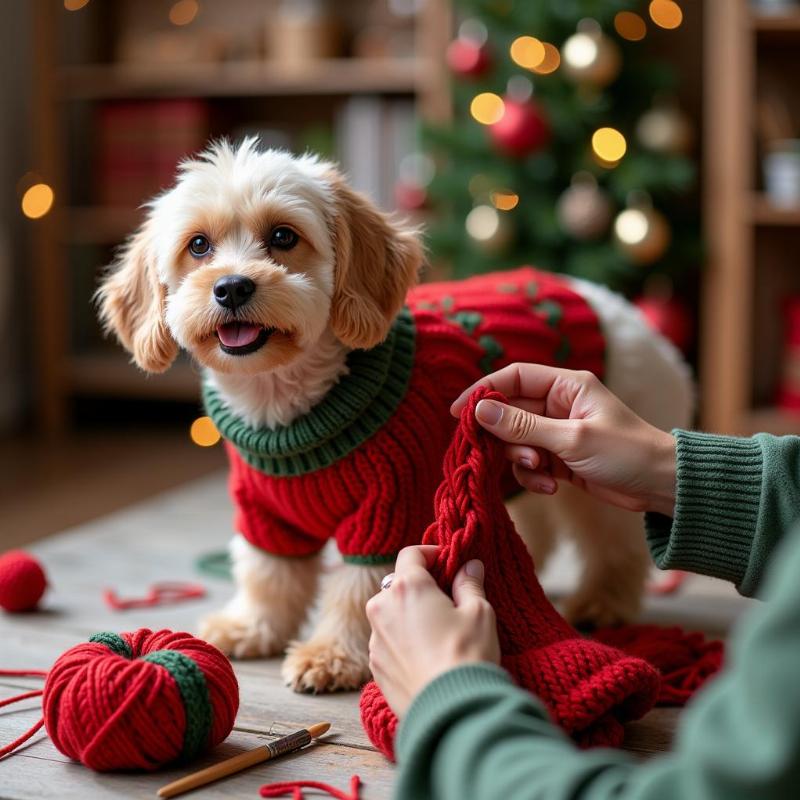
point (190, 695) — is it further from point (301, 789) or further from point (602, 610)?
point (602, 610)

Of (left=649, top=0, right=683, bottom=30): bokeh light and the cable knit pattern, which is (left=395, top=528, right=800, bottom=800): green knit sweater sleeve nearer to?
the cable knit pattern

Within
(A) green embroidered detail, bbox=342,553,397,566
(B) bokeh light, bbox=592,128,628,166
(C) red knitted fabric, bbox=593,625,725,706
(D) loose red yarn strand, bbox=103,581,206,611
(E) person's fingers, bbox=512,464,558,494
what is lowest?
(D) loose red yarn strand, bbox=103,581,206,611

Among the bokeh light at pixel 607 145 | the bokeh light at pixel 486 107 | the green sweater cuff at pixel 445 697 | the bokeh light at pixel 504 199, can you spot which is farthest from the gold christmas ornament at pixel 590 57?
the green sweater cuff at pixel 445 697

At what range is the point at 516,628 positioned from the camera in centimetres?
112

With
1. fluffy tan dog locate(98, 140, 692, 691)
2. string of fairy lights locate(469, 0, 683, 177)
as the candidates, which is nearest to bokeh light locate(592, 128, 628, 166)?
string of fairy lights locate(469, 0, 683, 177)

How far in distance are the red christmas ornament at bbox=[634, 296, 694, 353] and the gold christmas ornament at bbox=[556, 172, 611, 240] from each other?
0.25 metres

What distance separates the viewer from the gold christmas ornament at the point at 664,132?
9.60 feet

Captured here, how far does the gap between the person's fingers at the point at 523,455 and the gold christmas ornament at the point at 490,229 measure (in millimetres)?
1814

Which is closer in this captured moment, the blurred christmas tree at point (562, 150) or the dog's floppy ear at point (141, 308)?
the dog's floppy ear at point (141, 308)

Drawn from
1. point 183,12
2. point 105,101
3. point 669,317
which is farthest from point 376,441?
point 183,12

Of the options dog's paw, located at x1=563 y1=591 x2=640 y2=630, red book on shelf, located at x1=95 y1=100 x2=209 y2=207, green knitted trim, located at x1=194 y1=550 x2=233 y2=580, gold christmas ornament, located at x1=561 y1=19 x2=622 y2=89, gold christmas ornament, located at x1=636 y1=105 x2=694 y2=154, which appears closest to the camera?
dog's paw, located at x1=563 y1=591 x2=640 y2=630

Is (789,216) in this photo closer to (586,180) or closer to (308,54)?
(586,180)

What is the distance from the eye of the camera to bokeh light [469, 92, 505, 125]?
3.08 m

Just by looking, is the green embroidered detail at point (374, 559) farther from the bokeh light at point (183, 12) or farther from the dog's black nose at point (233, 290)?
the bokeh light at point (183, 12)
